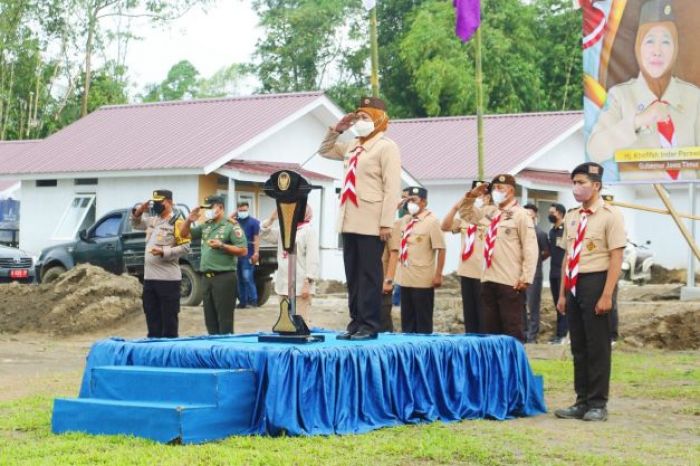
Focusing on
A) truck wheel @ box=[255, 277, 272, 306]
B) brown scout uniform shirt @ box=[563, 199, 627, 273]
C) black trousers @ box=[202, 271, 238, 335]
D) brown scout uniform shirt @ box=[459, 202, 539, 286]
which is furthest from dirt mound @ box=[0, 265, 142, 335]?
brown scout uniform shirt @ box=[563, 199, 627, 273]

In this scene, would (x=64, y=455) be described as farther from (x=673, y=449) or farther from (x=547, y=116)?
(x=547, y=116)

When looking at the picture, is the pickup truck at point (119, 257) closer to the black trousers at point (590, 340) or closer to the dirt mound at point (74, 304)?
the dirt mound at point (74, 304)

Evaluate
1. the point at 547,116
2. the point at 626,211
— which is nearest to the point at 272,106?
the point at 547,116

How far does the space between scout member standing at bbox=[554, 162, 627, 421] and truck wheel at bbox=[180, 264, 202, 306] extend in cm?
1251

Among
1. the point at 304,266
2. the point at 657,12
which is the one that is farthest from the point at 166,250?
the point at 657,12

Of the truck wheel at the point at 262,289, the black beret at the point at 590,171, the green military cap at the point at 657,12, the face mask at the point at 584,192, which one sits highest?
the green military cap at the point at 657,12

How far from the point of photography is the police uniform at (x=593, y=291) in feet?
32.4

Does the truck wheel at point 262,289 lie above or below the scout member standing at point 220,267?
below

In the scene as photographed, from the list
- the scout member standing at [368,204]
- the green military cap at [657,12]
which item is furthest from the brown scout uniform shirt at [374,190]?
the green military cap at [657,12]

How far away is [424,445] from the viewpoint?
27.6ft

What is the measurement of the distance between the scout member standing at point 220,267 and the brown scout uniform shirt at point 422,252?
1.66m

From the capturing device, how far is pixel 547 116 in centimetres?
3591

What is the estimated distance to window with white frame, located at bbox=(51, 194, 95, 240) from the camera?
30062 mm

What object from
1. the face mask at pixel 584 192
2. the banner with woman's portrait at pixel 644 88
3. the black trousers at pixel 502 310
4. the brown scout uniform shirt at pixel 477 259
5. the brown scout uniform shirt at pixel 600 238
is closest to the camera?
the brown scout uniform shirt at pixel 600 238
